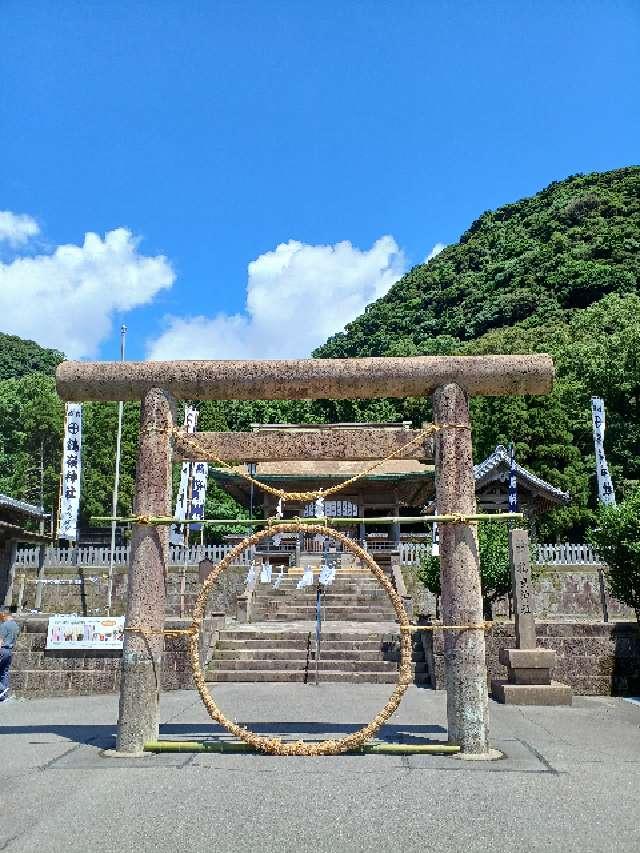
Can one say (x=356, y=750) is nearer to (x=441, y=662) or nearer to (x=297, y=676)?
(x=441, y=662)

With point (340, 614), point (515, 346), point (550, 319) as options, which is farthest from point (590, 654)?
point (550, 319)

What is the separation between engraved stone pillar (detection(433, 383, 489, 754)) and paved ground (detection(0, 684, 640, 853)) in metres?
0.42

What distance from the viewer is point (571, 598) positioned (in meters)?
22.8

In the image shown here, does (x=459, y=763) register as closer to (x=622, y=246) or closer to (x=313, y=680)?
(x=313, y=680)

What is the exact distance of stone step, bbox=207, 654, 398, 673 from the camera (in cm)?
1320

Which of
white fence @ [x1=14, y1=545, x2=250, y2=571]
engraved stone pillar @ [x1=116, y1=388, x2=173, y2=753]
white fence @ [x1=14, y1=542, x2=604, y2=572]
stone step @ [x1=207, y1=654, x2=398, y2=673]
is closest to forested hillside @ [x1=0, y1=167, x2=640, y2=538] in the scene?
white fence @ [x1=14, y1=542, x2=604, y2=572]

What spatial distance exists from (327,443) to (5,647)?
6.93 meters

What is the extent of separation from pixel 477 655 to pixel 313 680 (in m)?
7.61

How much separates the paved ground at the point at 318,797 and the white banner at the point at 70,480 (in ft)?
44.9

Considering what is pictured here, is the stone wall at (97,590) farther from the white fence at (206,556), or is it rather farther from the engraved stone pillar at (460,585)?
the engraved stone pillar at (460,585)

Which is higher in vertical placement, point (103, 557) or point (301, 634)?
point (103, 557)

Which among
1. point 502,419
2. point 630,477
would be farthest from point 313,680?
point 630,477

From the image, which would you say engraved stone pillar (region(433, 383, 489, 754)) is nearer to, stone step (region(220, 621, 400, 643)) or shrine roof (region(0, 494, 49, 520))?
stone step (region(220, 621, 400, 643))

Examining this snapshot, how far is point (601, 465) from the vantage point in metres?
23.5
